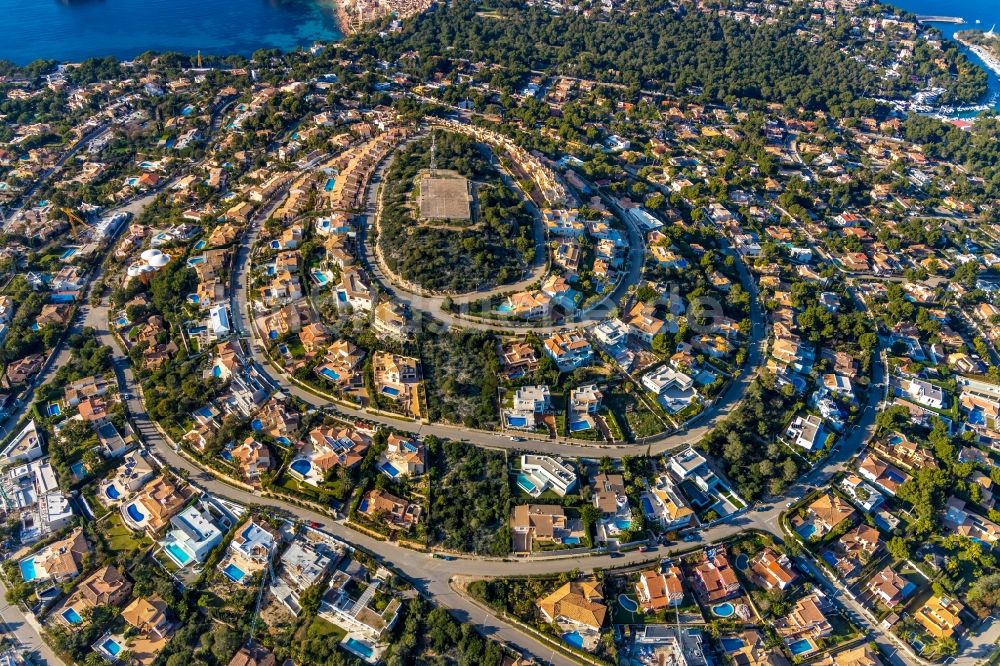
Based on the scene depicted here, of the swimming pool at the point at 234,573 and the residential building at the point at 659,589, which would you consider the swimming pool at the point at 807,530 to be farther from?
the swimming pool at the point at 234,573

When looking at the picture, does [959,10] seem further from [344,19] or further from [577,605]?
[577,605]

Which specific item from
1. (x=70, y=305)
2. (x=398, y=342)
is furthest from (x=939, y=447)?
(x=70, y=305)

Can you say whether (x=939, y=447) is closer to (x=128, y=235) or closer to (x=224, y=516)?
(x=224, y=516)

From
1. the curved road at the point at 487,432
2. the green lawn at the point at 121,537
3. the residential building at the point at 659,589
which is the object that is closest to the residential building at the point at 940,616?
the residential building at the point at 659,589

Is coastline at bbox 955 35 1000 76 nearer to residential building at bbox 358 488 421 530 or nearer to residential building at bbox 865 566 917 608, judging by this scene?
residential building at bbox 865 566 917 608

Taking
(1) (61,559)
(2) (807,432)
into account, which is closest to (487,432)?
(2) (807,432)

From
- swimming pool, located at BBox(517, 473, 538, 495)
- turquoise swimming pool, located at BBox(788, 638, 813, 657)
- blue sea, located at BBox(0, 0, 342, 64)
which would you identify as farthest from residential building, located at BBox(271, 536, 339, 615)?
→ blue sea, located at BBox(0, 0, 342, 64)
